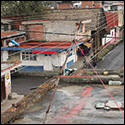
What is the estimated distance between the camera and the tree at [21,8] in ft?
101

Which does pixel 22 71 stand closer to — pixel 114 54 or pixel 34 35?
pixel 34 35

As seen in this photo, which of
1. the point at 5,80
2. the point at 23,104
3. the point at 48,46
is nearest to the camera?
the point at 23,104

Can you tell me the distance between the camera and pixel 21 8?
→ 31109mm

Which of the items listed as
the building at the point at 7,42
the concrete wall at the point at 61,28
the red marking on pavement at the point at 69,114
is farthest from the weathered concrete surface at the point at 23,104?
the concrete wall at the point at 61,28

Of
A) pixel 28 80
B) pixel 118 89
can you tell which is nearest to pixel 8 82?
pixel 28 80

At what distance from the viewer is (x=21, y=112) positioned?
6070 mm

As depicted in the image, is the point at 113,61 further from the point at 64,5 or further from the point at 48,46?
the point at 64,5

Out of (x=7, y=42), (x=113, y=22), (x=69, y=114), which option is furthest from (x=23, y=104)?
(x=113, y=22)

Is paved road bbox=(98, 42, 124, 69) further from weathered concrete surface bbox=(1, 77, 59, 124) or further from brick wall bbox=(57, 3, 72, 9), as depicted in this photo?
brick wall bbox=(57, 3, 72, 9)

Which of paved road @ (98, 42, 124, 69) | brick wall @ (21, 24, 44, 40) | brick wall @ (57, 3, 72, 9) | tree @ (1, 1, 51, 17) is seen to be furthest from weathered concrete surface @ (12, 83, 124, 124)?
brick wall @ (57, 3, 72, 9)

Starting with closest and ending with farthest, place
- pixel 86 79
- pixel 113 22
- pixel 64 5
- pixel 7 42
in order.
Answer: pixel 86 79
pixel 7 42
pixel 113 22
pixel 64 5

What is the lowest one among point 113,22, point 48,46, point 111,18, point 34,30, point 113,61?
point 113,61

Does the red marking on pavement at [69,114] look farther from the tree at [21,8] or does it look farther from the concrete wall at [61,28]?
the tree at [21,8]

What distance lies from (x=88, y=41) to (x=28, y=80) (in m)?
10.5
